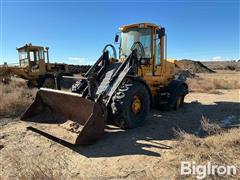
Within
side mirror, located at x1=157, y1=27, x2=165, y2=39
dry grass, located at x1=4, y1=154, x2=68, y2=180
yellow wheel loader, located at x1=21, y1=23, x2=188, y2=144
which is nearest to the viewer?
dry grass, located at x1=4, y1=154, x2=68, y2=180

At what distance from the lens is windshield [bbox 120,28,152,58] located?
7699 mm

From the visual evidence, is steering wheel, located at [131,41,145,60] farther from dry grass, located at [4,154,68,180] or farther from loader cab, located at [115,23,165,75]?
dry grass, located at [4,154,68,180]

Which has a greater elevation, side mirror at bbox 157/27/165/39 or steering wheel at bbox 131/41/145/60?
side mirror at bbox 157/27/165/39

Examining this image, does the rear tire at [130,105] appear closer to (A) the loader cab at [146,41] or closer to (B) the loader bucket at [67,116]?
(B) the loader bucket at [67,116]

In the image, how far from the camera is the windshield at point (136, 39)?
7699 mm

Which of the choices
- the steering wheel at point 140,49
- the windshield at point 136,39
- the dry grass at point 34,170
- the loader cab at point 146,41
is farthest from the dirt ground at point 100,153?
the windshield at point 136,39

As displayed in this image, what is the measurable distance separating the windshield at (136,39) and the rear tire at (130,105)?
164 centimetres

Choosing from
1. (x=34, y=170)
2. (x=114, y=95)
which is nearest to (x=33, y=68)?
(x=114, y=95)

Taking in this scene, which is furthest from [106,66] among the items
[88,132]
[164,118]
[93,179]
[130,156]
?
[93,179]

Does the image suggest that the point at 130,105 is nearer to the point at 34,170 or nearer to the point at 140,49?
the point at 140,49

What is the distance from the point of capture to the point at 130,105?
611 centimetres

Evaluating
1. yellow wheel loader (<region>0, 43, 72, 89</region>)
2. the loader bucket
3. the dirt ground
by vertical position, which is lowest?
the dirt ground

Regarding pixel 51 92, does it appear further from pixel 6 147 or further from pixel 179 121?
pixel 179 121

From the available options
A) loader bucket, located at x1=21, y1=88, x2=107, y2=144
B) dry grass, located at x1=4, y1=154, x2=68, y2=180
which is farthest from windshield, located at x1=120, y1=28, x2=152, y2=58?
dry grass, located at x1=4, y1=154, x2=68, y2=180
